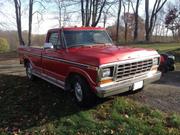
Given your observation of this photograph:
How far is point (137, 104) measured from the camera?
5.93 metres

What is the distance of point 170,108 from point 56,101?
2.90 m

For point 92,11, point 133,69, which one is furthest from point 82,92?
point 92,11

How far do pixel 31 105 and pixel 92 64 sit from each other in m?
2.33

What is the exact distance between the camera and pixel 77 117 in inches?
214

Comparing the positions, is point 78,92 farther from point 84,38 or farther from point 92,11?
point 92,11

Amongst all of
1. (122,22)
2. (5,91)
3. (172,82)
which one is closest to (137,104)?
(172,82)

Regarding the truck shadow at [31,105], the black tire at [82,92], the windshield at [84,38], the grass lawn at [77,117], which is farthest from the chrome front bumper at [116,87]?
the windshield at [84,38]

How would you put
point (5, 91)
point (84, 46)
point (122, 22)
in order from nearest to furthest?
point (84, 46) < point (5, 91) < point (122, 22)

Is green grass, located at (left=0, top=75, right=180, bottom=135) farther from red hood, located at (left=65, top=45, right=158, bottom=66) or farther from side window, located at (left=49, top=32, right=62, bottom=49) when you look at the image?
side window, located at (left=49, top=32, right=62, bottom=49)

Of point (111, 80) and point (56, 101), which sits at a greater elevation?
point (111, 80)

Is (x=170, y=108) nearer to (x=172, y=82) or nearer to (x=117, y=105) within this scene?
(x=117, y=105)

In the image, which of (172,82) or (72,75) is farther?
(172,82)

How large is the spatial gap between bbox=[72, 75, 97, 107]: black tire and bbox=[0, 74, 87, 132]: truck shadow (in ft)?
0.83

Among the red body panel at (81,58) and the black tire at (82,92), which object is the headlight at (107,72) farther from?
the black tire at (82,92)
